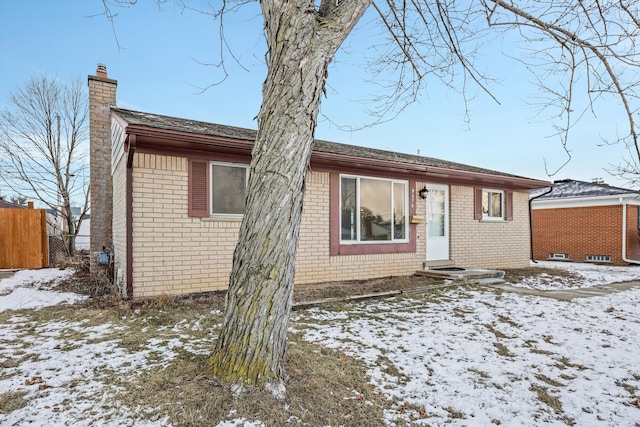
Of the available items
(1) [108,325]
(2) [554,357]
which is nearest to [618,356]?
(2) [554,357]

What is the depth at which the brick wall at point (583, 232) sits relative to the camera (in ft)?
43.8

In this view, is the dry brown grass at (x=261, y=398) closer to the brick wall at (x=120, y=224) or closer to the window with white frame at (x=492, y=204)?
the brick wall at (x=120, y=224)

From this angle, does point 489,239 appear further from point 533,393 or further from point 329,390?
point 329,390

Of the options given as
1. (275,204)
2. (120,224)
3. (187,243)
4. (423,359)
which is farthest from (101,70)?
(423,359)

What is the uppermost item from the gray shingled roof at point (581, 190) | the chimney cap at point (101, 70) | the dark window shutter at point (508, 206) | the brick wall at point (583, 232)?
the chimney cap at point (101, 70)

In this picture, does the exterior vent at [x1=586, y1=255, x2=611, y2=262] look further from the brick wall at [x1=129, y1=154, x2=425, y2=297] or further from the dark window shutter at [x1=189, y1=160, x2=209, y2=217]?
the dark window shutter at [x1=189, y1=160, x2=209, y2=217]

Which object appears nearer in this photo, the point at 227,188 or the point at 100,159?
the point at 227,188

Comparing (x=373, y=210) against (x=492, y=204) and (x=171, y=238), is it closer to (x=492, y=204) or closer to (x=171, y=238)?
(x=171, y=238)

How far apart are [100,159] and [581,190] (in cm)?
1794

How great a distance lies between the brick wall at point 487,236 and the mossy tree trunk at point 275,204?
25.2 feet

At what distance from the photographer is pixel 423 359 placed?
3.42m

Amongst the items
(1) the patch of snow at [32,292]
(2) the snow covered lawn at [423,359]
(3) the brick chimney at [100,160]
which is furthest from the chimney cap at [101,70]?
(2) the snow covered lawn at [423,359]

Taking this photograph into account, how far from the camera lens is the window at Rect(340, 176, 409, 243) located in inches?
299

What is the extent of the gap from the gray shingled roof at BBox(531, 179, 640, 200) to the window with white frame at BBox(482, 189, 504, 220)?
4242mm
